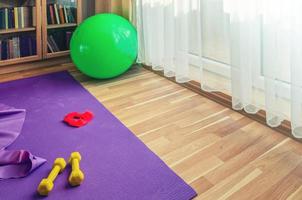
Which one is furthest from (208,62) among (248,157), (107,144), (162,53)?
(107,144)

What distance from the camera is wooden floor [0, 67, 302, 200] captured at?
1.29m

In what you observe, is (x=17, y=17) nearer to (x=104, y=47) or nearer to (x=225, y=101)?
(x=104, y=47)

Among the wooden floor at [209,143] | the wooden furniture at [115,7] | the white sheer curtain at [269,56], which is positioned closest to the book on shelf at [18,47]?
the wooden furniture at [115,7]

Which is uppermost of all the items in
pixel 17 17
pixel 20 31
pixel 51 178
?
pixel 17 17

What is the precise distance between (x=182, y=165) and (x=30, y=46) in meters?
1.99

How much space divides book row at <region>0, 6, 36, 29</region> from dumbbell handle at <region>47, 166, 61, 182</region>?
177cm

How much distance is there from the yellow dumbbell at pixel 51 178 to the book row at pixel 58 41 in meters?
1.74

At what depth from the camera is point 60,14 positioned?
2.81 meters

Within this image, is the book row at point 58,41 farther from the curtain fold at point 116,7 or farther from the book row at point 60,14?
the curtain fold at point 116,7

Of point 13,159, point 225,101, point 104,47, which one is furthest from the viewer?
point 104,47

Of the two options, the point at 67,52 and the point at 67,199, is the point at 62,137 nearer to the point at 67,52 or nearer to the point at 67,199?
the point at 67,199

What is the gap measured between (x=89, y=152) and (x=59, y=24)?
1742 millimetres

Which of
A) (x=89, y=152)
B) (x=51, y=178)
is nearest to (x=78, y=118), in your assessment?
(x=89, y=152)

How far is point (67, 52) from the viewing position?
9.57ft
